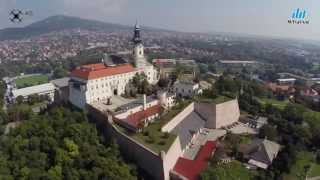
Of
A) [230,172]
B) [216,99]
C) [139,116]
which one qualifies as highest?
[216,99]

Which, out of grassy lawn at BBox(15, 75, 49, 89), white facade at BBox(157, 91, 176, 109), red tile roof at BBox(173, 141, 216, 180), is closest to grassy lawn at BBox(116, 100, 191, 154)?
red tile roof at BBox(173, 141, 216, 180)

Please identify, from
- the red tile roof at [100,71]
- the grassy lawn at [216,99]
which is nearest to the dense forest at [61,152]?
the red tile roof at [100,71]

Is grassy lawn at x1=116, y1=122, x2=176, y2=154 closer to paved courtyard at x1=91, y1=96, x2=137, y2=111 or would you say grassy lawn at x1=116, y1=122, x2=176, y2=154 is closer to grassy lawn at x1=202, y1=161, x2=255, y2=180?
grassy lawn at x1=202, y1=161, x2=255, y2=180

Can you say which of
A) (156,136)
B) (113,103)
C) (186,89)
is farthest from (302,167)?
(113,103)

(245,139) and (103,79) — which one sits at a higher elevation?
(103,79)

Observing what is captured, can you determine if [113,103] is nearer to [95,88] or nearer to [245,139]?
[95,88]

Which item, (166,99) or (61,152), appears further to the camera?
→ (166,99)
